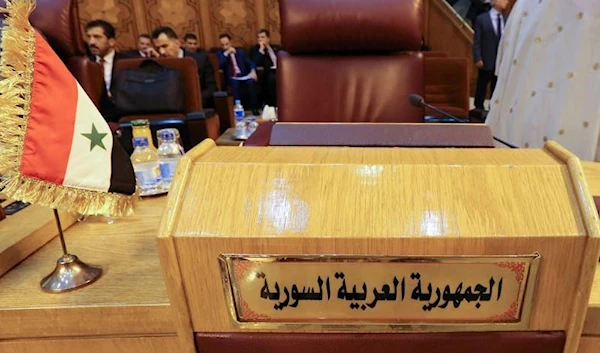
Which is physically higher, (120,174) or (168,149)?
(120,174)

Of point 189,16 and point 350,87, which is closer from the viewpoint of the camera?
point 350,87

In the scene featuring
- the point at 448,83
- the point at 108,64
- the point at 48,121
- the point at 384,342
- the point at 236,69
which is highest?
the point at 48,121

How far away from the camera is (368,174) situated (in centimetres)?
48

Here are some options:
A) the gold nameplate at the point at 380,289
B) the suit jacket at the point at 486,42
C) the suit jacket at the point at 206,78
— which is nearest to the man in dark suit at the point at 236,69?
the suit jacket at the point at 206,78

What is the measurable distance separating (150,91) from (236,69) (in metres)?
2.46

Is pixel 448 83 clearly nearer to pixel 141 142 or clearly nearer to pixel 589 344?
pixel 141 142

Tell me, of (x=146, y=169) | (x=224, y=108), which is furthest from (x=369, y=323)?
A: (x=224, y=108)

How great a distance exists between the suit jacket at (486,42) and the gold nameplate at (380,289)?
160 inches

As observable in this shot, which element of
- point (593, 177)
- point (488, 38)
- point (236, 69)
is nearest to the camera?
point (593, 177)

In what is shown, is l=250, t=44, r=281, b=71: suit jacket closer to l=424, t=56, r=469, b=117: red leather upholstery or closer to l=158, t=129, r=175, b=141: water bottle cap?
l=424, t=56, r=469, b=117: red leather upholstery

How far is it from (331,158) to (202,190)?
0.16 metres

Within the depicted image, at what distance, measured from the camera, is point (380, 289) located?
469mm

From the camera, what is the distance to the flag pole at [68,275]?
588 mm

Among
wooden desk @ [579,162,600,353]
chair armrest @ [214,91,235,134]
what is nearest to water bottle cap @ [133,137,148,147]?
wooden desk @ [579,162,600,353]
